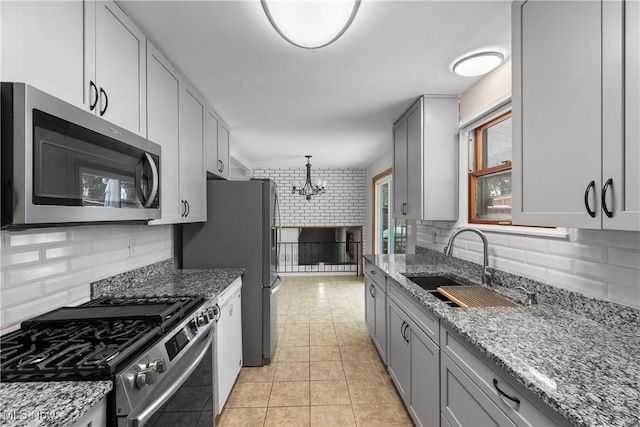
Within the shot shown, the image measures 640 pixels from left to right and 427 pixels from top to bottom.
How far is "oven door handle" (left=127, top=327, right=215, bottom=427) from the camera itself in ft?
3.04

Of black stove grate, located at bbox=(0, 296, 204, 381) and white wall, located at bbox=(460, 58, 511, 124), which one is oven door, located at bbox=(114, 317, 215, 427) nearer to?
black stove grate, located at bbox=(0, 296, 204, 381)

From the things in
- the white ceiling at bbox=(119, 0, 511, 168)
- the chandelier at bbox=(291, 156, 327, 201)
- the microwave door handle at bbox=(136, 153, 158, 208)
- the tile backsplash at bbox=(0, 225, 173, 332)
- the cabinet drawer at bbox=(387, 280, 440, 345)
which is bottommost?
the cabinet drawer at bbox=(387, 280, 440, 345)

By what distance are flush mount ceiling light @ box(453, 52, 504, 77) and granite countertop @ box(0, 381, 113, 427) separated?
243 centimetres

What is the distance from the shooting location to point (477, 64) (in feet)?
6.24

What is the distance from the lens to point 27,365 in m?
0.88

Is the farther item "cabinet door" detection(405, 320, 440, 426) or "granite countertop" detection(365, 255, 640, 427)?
"cabinet door" detection(405, 320, 440, 426)

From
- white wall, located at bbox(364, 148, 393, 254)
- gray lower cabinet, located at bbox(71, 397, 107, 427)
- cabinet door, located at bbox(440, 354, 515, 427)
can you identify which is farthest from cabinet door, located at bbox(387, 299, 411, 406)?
white wall, located at bbox(364, 148, 393, 254)

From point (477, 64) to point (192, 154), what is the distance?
7.14 ft

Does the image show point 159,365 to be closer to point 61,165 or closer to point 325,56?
point 61,165

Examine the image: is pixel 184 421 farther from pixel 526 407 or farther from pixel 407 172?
pixel 407 172

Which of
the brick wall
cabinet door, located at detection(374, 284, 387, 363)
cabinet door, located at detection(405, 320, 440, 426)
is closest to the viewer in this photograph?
cabinet door, located at detection(405, 320, 440, 426)

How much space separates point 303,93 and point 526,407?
2343 mm

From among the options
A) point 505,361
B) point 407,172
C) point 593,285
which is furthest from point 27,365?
point 407,172

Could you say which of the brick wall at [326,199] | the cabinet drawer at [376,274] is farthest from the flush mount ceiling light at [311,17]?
the brick wall at [326,199]
